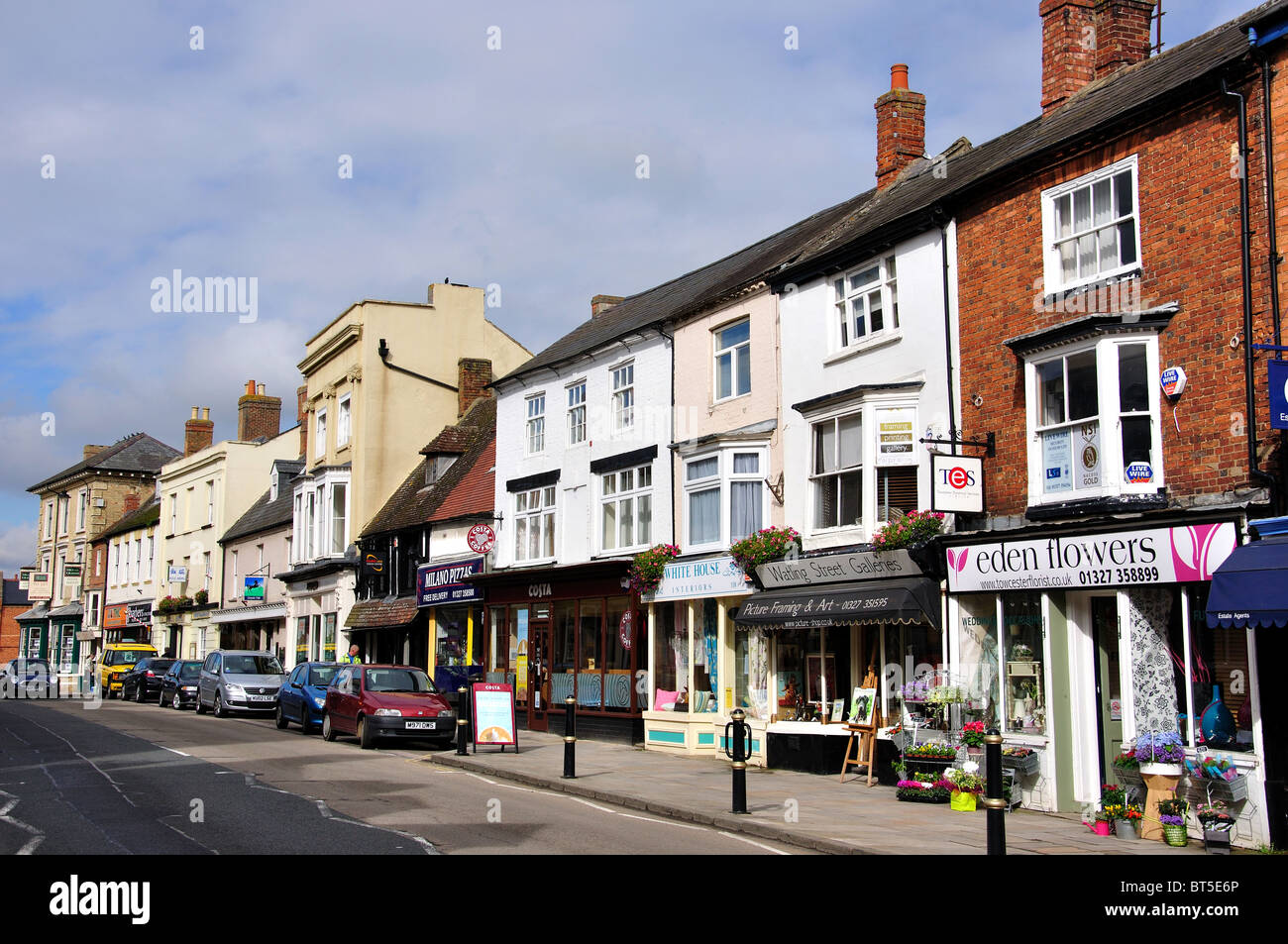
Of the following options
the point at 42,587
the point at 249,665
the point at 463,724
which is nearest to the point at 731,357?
the point at 463,724

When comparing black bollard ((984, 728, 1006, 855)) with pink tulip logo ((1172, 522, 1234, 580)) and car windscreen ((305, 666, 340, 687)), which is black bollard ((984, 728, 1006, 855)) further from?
car windscreen ((305, 666, 340, 687))

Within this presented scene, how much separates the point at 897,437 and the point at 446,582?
57.4 ft

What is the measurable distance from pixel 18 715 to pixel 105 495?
1537 inches

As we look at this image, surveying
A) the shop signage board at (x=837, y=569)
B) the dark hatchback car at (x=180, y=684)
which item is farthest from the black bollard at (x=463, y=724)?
the dark hatchback car at (x=180, y=684)

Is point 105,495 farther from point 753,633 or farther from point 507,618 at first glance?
point 753,633

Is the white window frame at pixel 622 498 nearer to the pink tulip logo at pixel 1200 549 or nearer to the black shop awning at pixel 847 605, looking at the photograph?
the black shop awning at pixel 847 605

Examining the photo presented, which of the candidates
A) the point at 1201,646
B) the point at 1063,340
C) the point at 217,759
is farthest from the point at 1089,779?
the point at 217,759

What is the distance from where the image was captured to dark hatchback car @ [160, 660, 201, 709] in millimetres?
35125

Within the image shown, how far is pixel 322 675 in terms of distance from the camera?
90.3 ft

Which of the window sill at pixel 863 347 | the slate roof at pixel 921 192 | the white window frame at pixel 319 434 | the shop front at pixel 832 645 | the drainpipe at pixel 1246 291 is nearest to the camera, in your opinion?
the drainpipe at pixel 1246 291

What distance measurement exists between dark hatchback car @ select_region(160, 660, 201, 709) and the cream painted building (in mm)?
4764

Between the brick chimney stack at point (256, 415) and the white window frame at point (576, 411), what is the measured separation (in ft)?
97.4

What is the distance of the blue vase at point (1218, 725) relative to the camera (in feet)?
42.9
